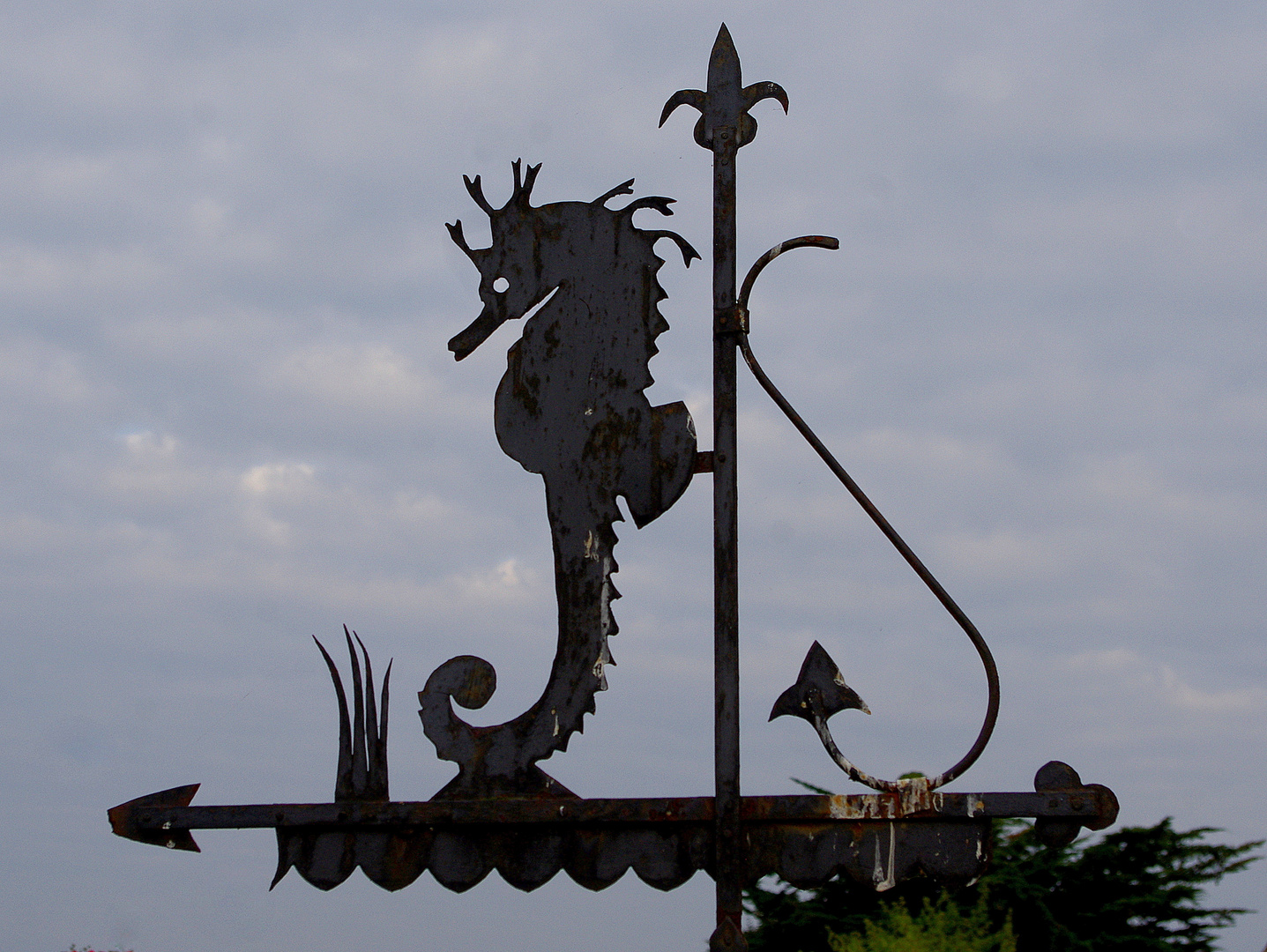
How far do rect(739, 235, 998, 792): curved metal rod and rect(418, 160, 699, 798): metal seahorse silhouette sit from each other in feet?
0.78

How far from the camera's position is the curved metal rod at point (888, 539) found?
3.36 meters

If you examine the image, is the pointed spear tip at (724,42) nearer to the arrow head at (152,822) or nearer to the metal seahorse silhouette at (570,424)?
the metal seahorse silhouette at (570,424)

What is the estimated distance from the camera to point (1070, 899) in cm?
1008

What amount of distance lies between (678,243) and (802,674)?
4.41 ft

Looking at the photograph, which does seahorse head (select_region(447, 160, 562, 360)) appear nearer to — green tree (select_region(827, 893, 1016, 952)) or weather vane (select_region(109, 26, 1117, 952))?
weather vane (select_region(109, 26, 1117, 952))

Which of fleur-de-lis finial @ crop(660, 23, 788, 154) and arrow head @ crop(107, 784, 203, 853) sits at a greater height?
Answer: fleur-de-lis finial @ crop(660, 23, 788, 154)

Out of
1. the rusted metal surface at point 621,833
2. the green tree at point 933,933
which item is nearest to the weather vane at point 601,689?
the rusted metal surface at point 621,833

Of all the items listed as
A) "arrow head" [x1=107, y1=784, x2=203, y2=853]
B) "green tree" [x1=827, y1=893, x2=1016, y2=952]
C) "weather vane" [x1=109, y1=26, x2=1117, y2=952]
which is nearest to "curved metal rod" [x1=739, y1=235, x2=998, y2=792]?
"weather vane" [x1=109, y1=26, x2=1117, y2=952]

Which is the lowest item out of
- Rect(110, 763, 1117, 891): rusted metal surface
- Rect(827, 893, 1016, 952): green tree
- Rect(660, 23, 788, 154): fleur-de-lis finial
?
Rect(827, 893, 1016, 952): green tree

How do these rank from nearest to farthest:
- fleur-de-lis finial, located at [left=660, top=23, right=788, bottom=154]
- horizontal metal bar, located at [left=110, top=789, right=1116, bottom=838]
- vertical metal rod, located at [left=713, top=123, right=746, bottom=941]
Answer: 1. horizontal metal bar, located at [left=110, top=789, right=1116, bottom=838]
2. vertical metal rod, located at [left=713, top=123, right=746, bottom=941]
3. fleur-de-lis finial, located at [left=660, top=23, right=788, bottom=154]

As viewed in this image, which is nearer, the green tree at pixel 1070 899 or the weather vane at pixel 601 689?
the weather vane at pixel 601 689

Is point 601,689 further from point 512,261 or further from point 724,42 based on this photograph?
point 724,42

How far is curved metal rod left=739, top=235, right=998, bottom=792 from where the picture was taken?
11.0 ft

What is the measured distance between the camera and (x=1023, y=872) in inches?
393
